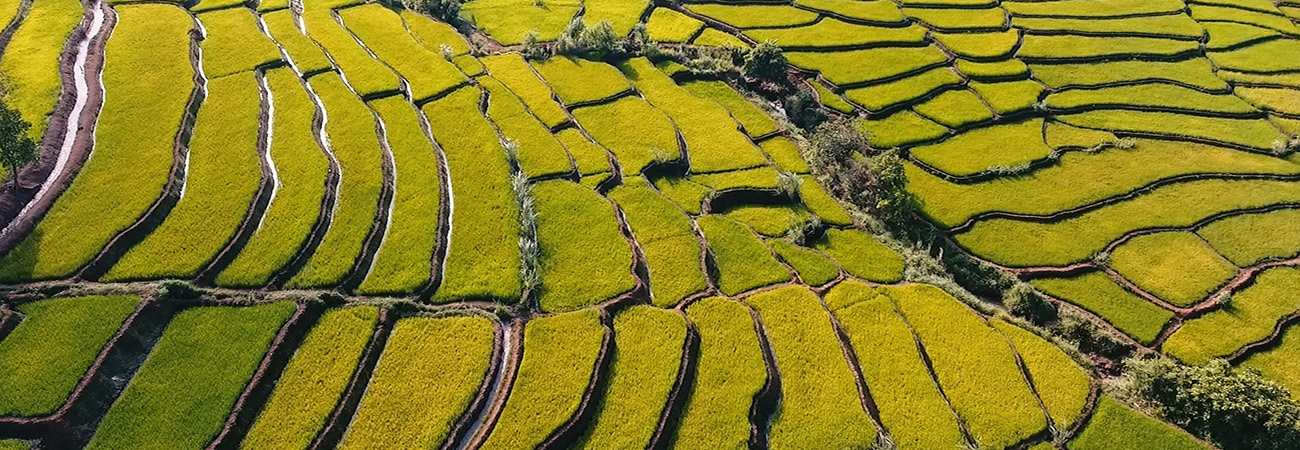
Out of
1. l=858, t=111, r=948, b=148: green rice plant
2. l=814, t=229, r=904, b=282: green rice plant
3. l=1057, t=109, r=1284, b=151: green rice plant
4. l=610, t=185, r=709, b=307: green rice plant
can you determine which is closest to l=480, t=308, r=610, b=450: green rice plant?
l=610, t=185, r=709, b=307: green rice plant

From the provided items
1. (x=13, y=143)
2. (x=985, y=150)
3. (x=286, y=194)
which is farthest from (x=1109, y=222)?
(x=13, y=143)

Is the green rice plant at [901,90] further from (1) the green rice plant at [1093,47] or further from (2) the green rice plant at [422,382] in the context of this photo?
(2) the green rice plant at [422,382]

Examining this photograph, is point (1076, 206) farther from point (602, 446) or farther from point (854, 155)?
point (602, 446)

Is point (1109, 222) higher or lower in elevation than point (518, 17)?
higher

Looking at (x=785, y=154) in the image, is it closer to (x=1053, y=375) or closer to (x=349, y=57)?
(x=1053, y=375)

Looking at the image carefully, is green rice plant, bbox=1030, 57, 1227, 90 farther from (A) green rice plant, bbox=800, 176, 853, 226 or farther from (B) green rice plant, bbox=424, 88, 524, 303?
(B) green rice plant, bbox=424, 88, 524, 303

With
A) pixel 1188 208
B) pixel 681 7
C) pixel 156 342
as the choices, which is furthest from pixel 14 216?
pixel 1188 208
